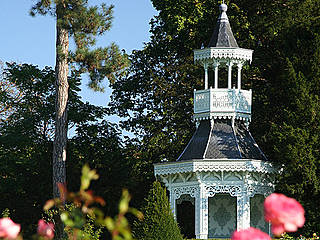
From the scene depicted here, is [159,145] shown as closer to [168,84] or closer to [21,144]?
[168,84]

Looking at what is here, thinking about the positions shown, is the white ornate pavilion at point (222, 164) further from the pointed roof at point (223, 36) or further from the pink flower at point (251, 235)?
the pink flower at point (251, 235)

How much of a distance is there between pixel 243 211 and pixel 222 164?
1.73m

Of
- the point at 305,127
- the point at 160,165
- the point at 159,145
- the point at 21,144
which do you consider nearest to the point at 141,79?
the point at 159,145

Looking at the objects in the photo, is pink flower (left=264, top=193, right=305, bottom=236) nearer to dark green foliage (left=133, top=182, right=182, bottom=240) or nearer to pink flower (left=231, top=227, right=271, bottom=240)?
pink flower (left=231, top=227, right=271, bottom=240)

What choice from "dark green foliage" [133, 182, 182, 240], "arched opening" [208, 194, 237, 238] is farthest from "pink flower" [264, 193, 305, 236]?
"arched opening" [208, 194, 237, 238]

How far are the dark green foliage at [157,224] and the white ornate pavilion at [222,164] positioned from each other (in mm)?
5001

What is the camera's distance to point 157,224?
16.8m

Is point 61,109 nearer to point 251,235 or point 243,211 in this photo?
point 243,211

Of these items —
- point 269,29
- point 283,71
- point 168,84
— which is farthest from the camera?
point 168,84

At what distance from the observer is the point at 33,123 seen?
3052cm

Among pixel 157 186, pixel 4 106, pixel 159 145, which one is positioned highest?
pixel 4 106

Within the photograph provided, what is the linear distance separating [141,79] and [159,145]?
3.96 m

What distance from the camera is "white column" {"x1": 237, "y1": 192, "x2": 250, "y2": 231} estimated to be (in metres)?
22.3

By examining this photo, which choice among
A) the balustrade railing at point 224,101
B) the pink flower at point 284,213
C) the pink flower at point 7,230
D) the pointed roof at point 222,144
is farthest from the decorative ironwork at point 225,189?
the pink flower at point 284,213
